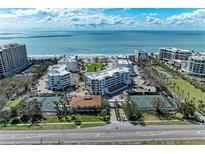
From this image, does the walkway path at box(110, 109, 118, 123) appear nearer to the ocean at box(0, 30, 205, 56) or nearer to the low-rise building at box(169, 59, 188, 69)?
the low-rise building at box(169, 59, 188, 69)

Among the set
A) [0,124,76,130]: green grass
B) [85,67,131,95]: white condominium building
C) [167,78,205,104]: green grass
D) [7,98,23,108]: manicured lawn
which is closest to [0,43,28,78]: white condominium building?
[7,98,23,108]: manicured lawn

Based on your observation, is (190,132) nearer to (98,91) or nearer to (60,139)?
(60,139)

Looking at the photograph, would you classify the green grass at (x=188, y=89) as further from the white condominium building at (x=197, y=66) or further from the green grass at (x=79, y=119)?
the green grass at (x=79, y=119)

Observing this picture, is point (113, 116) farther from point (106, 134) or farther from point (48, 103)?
point (48, 103)

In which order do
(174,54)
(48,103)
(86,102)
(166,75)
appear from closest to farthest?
1. (86,102)
2. (48,103)
3. (166,75)
4. (174,54)

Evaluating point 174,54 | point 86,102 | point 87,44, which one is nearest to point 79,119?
point 86,102
